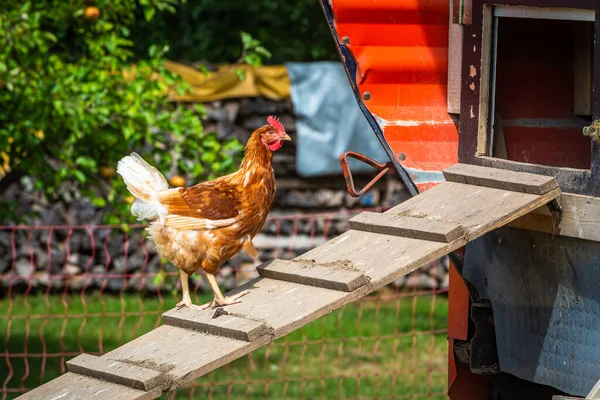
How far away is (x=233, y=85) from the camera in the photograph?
9.73 meters

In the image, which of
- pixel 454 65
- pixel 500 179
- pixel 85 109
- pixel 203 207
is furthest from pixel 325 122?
pixel 500 179

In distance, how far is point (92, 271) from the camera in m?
9.70

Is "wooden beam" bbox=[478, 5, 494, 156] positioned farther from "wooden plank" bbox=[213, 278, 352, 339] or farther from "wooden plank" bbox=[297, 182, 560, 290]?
"wooden plank" bbox=[213, 278, 352, 339]

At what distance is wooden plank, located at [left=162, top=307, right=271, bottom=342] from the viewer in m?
3.29

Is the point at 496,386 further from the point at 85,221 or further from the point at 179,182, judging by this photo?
the point at 85,221

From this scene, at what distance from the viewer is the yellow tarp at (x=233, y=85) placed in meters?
9.62

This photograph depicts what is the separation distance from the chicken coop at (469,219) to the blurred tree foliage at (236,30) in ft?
23.7

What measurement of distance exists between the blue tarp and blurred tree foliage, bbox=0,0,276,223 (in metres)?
2.78

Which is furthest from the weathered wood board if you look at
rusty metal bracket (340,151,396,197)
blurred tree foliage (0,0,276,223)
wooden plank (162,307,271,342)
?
blurred tree foliage (0,0,276,223)

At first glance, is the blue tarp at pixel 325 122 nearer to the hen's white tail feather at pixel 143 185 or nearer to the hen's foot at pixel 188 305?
the hen's white tail feather at pixel 143 185

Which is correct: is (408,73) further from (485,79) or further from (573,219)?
(573,219)

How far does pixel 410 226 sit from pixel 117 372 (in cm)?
111

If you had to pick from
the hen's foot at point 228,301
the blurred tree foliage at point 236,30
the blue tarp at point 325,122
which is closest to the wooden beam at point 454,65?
the hen's foot at point 228,301

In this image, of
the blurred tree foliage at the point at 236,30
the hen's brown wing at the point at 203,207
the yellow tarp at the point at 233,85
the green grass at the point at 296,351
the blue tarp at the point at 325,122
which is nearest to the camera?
the hen's brown wing at the point at 203,207
